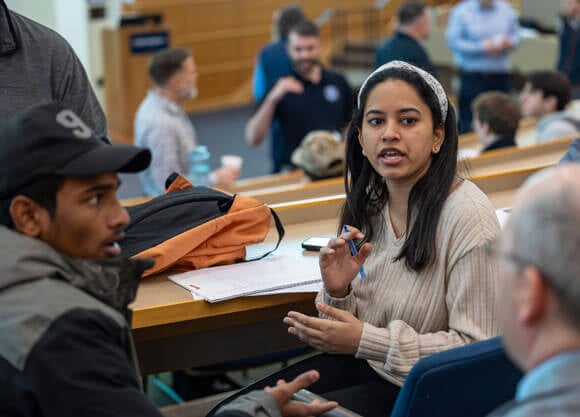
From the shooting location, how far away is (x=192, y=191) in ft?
9.58

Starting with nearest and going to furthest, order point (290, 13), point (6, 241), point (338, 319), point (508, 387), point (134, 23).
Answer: point (6, 241) < point (508, 387) < point (338, 319) < point (290, 13) < point (134, 23)

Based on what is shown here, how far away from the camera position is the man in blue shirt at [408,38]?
710cm

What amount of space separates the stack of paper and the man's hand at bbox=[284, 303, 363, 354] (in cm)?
21

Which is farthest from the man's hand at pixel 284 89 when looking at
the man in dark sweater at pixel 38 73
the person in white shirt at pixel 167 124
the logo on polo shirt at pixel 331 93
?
the man in dark sweater at pixel 38 73

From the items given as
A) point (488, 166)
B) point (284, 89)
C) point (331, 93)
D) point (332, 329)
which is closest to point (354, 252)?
point (332, 329)

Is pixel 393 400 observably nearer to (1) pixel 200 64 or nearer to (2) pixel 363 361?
(2) pixel 363 361

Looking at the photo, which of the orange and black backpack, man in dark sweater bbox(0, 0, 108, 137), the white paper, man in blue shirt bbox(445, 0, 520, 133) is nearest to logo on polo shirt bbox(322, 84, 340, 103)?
man in blue shirt bbox(445, 0, 520, 133)

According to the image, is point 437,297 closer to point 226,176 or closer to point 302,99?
point 226,176

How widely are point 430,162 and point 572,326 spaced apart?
1276mm

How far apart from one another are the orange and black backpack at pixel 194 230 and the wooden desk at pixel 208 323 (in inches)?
3.6

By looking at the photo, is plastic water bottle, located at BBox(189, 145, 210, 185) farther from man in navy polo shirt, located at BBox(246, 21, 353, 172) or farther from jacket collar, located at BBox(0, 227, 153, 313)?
jacket collar, located at BBox(0, 227, 153, 313)

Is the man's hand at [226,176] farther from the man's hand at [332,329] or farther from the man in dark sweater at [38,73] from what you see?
the man's hand at [332,329]

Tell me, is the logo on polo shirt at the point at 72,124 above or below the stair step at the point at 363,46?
above

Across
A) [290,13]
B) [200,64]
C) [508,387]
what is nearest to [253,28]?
[200,64]
